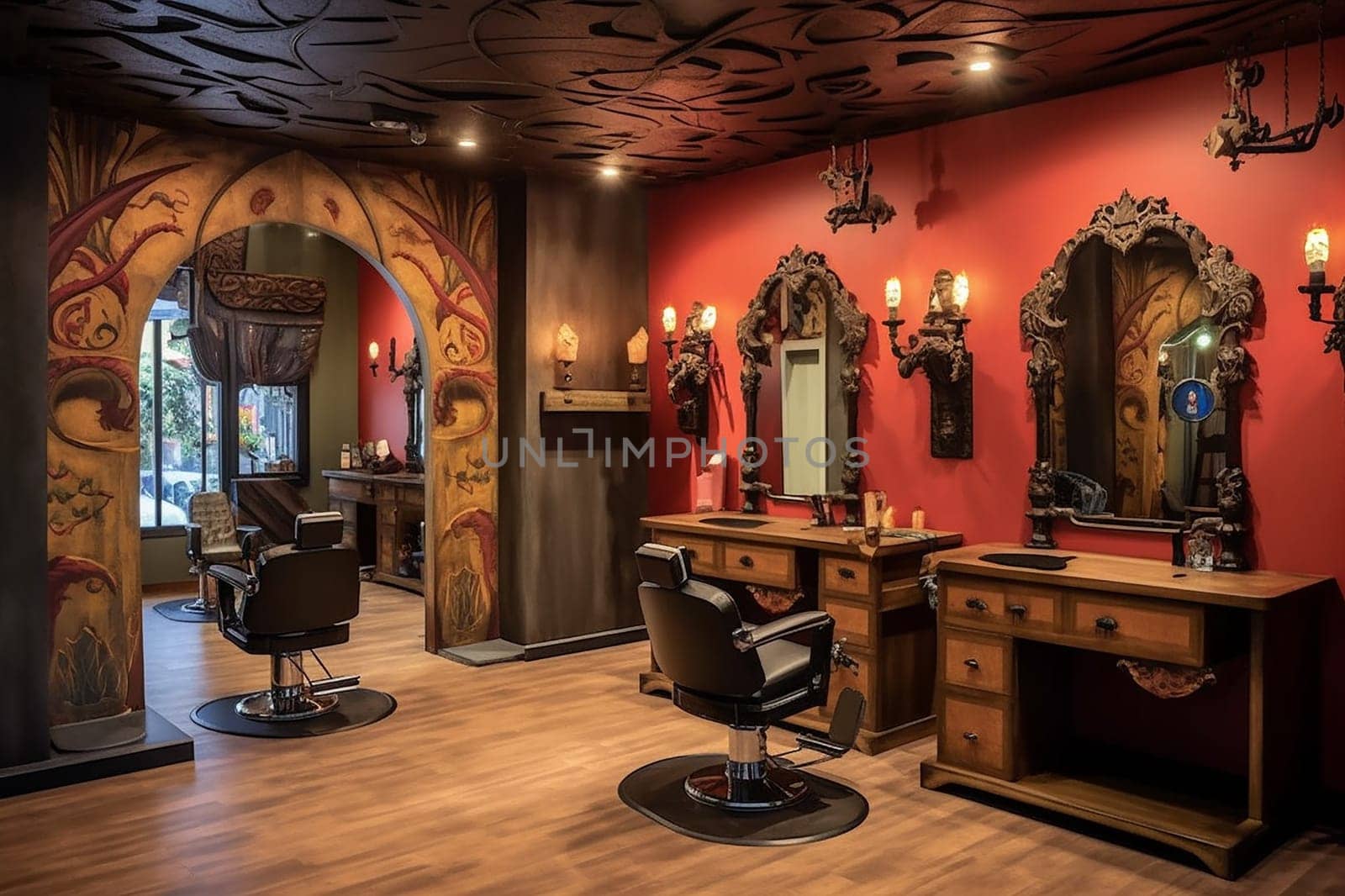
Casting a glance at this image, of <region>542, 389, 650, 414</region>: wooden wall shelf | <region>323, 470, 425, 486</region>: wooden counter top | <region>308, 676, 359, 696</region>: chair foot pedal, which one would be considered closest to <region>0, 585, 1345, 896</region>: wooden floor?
<region>308, 676, 359, 696</region>: chair foot pedal

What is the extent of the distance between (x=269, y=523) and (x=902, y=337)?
5.83 metres

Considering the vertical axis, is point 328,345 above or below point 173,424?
above

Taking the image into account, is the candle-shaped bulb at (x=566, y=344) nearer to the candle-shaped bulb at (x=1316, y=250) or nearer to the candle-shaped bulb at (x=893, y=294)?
the candle-shaped bulb at (x=893, y=294)

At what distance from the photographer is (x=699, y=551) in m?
4.99

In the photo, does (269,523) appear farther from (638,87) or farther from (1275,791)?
(1275,791)

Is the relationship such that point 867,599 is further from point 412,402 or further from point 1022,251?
point 412,402

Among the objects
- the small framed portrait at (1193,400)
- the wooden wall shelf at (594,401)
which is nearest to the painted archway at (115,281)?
the wooden wall shelf at (594,401)

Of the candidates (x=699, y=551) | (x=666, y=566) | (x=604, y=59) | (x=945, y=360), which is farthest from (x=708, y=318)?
(x=666, y=566)

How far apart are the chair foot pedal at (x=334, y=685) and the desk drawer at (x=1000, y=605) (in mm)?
2821

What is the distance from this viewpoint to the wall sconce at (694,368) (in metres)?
Result: 5.65

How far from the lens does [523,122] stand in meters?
4.65

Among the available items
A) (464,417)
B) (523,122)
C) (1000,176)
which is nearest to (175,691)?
(464,417)

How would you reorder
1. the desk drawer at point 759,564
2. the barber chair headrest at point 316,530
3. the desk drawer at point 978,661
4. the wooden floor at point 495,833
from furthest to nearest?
the desk drawer at point 759,564, the barber chair headrest at point 316,530, the desk drawer at point 978,661, the wooden floor at point 495,833

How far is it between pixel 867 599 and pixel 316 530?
2330mm
